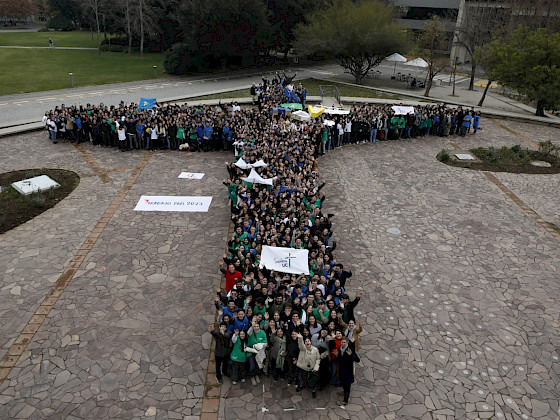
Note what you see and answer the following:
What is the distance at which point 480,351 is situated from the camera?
990 centimetres

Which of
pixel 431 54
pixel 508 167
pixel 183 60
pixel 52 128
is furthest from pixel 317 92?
pixel 52 128

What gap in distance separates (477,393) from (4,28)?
97370mm

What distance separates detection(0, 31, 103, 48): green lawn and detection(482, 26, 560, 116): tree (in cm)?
5209

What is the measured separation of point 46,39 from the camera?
215 feet

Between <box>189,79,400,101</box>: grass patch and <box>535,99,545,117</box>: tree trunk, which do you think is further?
<box>189,79,400,101</box>: grass patch

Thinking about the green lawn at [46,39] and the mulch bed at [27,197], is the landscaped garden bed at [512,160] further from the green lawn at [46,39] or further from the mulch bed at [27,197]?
the green lawn at [46,39]

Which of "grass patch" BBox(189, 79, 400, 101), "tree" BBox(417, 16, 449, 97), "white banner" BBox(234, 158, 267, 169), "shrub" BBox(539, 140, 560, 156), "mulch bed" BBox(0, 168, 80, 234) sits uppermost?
"tree" BBox(417, 16, 449, 97)

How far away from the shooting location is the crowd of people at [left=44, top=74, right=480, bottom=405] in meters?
8.72

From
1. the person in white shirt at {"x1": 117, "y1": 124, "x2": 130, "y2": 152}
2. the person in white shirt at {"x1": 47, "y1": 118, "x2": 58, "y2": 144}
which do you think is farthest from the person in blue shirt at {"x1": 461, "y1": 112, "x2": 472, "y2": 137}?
the person in white shirt at {"x1": 47, "y1": 118, "x2": 58, "y2": 144}

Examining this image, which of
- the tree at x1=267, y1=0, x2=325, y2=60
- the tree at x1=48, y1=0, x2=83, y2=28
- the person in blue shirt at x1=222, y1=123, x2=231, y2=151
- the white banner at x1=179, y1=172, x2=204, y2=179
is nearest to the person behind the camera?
the white banner at x1=179, y1=172, x2=204, y2=179

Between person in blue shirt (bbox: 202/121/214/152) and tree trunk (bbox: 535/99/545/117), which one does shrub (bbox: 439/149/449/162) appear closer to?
person in blue shirt (bbox: 202/121/214/152)

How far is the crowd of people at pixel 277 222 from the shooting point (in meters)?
8.72

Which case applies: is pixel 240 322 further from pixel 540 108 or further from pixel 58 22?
pixel 58 22

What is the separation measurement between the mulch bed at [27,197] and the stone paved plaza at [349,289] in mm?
477
